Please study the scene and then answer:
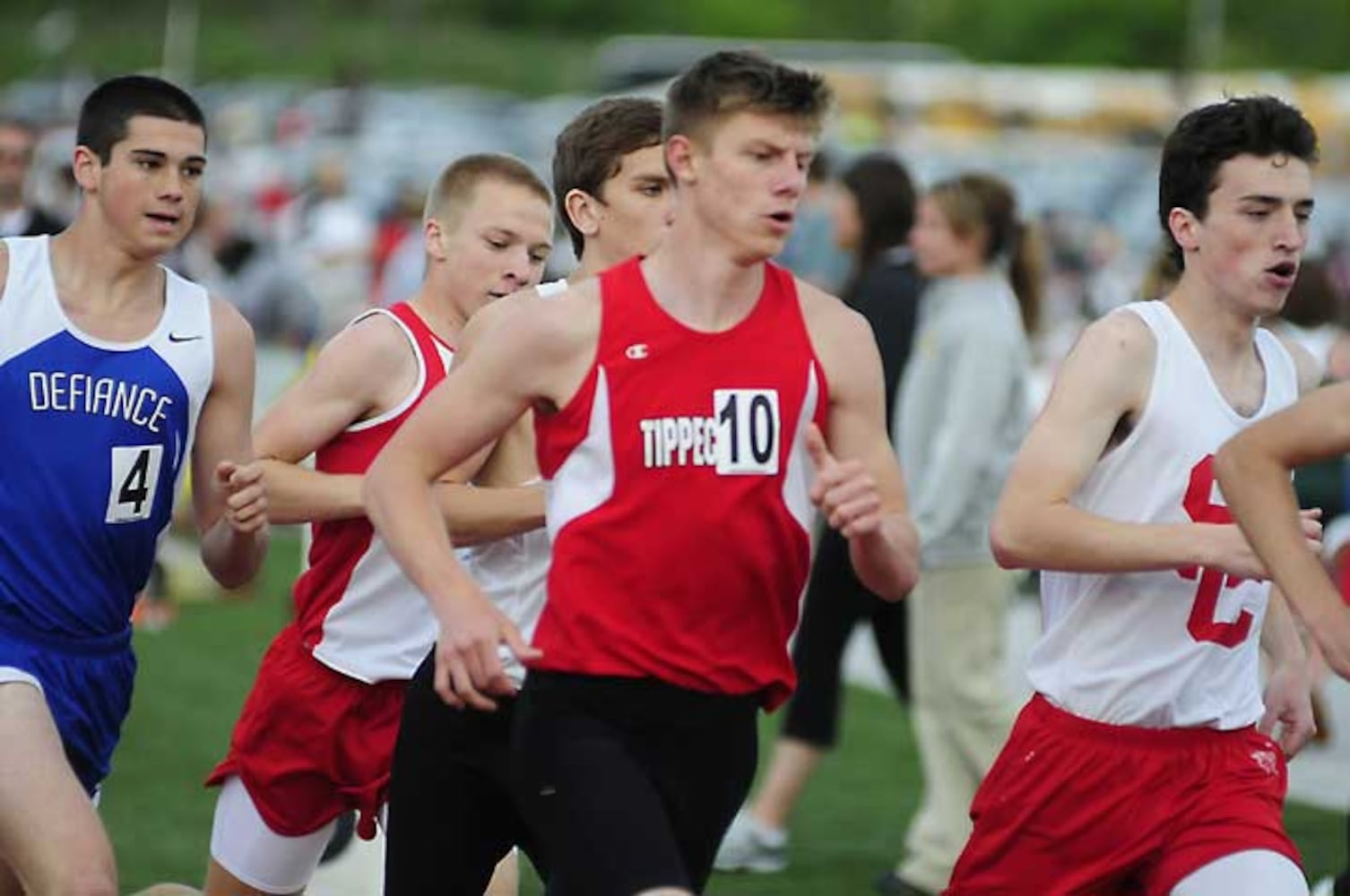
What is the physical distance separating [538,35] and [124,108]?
284 ft

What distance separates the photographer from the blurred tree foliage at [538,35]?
74.6m

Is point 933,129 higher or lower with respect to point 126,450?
higher

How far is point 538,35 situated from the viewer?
303 feet

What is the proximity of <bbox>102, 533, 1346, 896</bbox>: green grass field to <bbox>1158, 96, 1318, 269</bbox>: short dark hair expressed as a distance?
3.95m

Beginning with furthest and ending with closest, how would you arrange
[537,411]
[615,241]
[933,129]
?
[933,129], [615,241], [537,411]

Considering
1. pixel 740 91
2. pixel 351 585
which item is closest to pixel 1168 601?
pixel 740 91

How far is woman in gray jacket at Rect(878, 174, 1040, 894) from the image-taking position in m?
9.70

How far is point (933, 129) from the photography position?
172 ft

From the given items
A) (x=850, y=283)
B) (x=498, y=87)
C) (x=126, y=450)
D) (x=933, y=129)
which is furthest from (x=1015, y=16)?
(x=126, y=450)

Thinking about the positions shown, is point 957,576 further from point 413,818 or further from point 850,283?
point 413,818

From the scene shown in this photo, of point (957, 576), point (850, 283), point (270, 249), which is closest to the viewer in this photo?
point (957, 576)

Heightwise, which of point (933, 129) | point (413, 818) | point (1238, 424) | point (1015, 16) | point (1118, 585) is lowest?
point (413, 818)

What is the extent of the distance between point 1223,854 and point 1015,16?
7545 centimetres

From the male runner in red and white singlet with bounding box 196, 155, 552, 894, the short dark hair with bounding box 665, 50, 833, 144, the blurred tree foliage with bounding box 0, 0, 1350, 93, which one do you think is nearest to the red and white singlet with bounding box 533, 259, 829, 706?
the short dark hair with bounding box 665, 50, 833, 144
